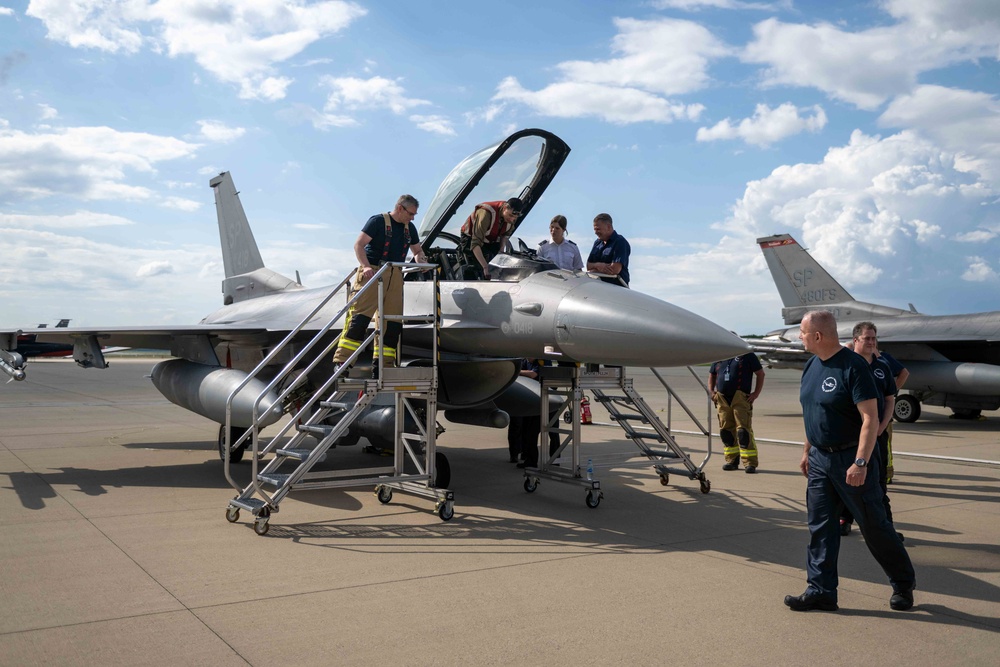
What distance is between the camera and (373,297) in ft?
24.0

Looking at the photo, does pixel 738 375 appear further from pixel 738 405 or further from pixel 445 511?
pixel 445 511

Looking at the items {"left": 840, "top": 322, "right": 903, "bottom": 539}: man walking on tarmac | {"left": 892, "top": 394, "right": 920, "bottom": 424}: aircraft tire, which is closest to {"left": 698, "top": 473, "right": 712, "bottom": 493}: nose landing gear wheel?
{"left": 840, "top": 322, "right": 903, "bottom": 539}: man walking on tarmac

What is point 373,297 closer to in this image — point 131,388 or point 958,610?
point 958,610

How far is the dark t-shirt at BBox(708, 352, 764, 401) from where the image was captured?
9.65m

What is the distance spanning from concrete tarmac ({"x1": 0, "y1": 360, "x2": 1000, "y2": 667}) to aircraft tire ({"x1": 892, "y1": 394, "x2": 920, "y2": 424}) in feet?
26.5

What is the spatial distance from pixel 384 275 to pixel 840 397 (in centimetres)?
400

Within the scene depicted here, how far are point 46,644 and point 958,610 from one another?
466 centimetres

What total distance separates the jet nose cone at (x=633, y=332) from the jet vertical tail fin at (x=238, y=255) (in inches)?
283

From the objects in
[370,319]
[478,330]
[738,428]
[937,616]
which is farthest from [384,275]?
[738,428]

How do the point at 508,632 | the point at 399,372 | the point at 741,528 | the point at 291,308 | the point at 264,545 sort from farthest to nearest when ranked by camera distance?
1. the point at 291,308
2. the point at 399,372
3. the point at 741,528
4. the point at 264,545
5. the point at 508,632

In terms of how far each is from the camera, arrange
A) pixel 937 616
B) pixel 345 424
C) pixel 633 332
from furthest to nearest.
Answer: pixel 345 424 < pixel 633 332 < pixel 937 616

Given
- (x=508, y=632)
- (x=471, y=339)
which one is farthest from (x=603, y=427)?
(x=508, y=632)

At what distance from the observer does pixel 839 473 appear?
14.1 feet

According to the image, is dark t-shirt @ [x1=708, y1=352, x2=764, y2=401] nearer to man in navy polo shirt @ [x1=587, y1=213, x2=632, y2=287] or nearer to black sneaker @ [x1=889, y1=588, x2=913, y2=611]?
man in navy polo shirt @ [x1=587, y1=213, x2=632, y2=287]
